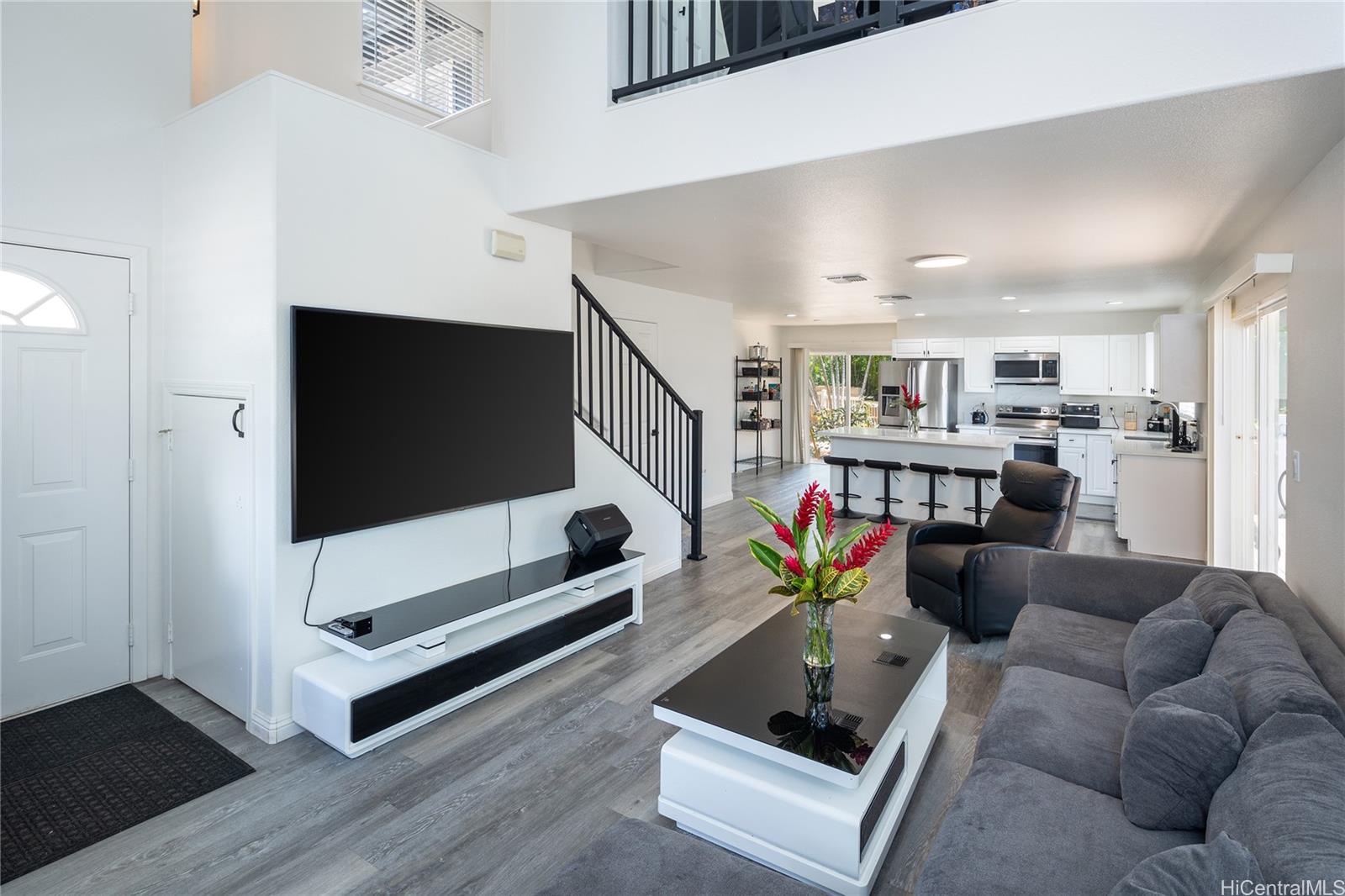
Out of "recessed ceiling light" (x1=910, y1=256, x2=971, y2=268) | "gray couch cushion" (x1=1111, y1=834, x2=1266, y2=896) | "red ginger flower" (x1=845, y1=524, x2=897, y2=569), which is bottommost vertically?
"gray couch cushion" (x1=1111, y1=834, x2=1266, y2=896)

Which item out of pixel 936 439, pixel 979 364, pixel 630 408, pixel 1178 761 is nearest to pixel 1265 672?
pixel 1178 761

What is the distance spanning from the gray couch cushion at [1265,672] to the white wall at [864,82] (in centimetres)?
167

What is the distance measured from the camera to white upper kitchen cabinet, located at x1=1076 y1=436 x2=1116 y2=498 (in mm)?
7914

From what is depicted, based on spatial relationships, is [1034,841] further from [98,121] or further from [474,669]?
[98,121]

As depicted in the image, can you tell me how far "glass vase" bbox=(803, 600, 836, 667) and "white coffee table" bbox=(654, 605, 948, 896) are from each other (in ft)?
0.57

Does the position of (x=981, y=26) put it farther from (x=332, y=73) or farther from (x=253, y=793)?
(x=332, y=73)

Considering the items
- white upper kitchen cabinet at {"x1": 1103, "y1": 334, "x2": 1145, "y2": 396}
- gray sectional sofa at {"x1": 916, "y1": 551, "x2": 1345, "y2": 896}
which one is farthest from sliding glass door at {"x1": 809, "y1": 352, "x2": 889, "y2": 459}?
gray sectional sofa at {"x1": 916, "y1": 551, "x2": 1345, "y2": 896}

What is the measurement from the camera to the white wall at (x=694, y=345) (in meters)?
6.75

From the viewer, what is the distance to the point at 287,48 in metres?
4.40

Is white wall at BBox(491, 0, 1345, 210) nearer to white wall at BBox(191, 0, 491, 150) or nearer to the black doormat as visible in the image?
white wall at BBox(191, 0, 491, 150)

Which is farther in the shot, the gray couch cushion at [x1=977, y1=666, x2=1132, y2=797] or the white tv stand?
the white tv stand

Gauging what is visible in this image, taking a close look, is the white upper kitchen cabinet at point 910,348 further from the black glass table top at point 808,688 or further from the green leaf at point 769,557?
the green leaf at point 769,557

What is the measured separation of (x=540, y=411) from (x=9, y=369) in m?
2.37

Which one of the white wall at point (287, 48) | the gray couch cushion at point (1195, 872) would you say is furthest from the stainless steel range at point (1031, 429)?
the gray couch cushion at point (1195, 872)
